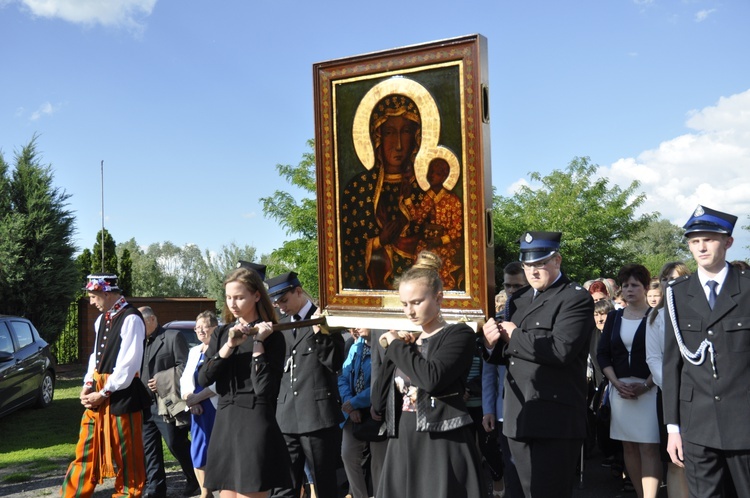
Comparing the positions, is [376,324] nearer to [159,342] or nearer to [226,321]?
[226,321]

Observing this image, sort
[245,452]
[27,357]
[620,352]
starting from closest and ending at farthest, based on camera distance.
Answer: [245,452] < [620,352] < [27,357]

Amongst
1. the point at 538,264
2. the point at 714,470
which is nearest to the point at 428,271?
the point at 538,264

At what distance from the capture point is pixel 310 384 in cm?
559

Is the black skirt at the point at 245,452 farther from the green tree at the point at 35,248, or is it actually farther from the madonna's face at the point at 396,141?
the green tree at the point at 35,248

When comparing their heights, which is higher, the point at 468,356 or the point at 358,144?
the point at 358,144

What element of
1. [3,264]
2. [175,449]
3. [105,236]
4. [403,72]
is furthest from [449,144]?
[105,236]

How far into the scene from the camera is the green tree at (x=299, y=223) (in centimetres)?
2634

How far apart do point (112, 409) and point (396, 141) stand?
4.00m

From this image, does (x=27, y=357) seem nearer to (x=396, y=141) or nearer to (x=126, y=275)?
(x=396, y=141)

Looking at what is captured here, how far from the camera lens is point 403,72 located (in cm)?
394

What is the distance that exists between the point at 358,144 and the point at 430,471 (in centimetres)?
182

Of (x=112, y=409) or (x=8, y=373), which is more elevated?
(x=112, y=409)

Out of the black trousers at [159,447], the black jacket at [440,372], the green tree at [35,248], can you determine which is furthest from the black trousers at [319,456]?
the green tree at [35,248]

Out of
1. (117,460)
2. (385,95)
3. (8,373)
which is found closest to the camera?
(385,95)
